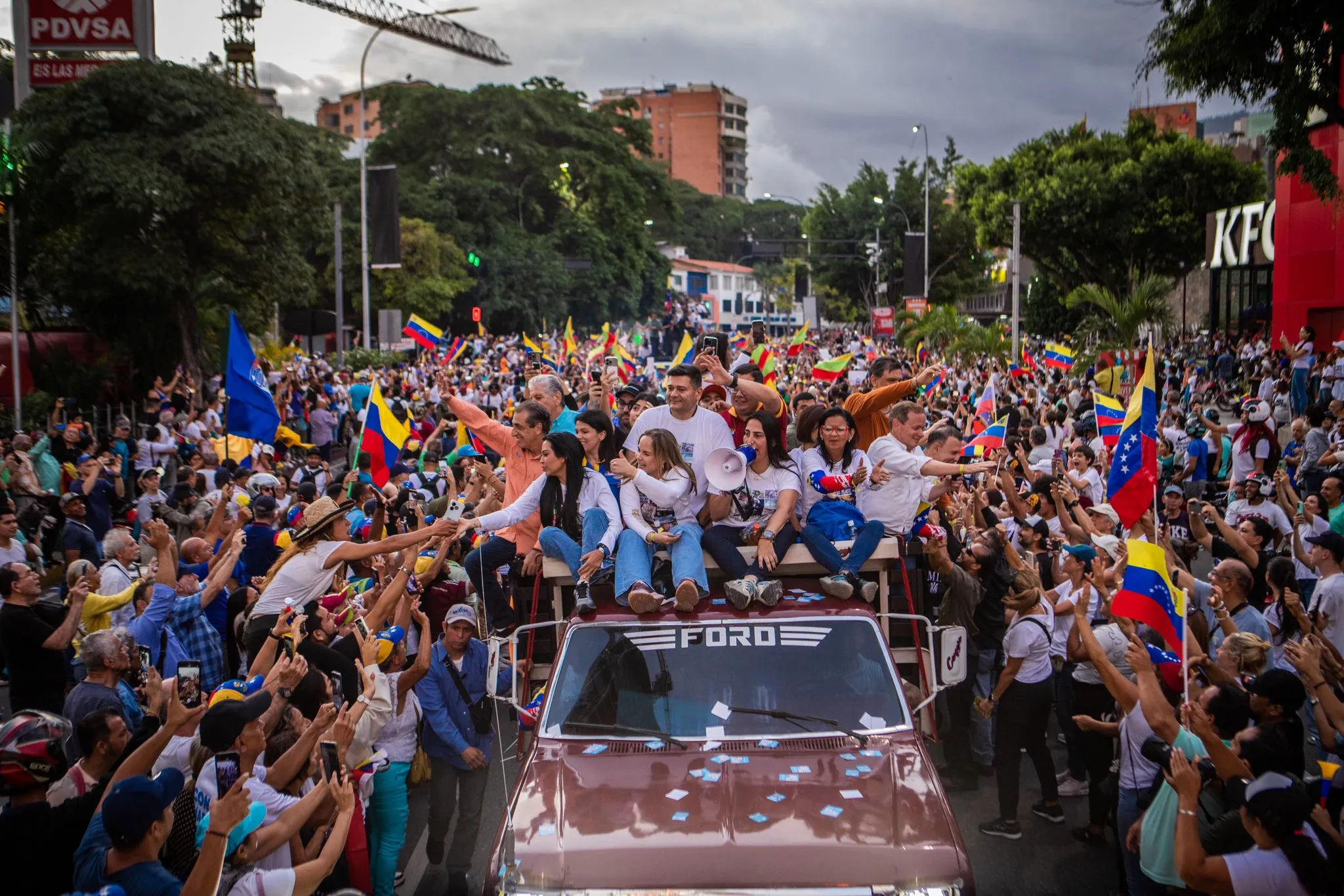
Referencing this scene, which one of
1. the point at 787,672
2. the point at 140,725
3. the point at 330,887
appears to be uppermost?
the point at 787,672

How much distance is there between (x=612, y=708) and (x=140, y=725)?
2590mm

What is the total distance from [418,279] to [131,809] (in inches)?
1829

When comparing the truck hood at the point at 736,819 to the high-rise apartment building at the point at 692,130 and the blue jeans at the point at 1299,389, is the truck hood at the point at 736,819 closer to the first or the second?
the blue jeans at the point at 1299,389

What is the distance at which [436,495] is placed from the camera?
12008 mm

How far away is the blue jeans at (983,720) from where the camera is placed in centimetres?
860

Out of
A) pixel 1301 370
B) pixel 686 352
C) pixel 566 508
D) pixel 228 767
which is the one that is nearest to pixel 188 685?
pixel 228 767

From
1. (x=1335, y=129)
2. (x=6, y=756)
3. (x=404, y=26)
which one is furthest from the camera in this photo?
(x=404, y=26)

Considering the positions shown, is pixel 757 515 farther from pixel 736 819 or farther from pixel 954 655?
pixel 736 819

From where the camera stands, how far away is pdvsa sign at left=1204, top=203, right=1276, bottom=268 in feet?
98.8

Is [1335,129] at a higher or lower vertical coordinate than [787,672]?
higher

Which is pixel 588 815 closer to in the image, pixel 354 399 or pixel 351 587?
pixel 351 587

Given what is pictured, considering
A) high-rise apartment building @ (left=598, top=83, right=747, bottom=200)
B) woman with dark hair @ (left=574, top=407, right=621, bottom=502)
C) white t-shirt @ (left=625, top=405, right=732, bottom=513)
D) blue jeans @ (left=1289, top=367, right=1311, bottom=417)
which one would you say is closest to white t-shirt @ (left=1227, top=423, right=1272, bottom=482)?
blue jeans @ (left=1289, top=367, right=1311, bottom=417)

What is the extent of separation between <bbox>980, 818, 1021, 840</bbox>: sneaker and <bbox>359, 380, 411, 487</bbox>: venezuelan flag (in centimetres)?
649

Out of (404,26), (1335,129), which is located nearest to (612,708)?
(1335,129)
